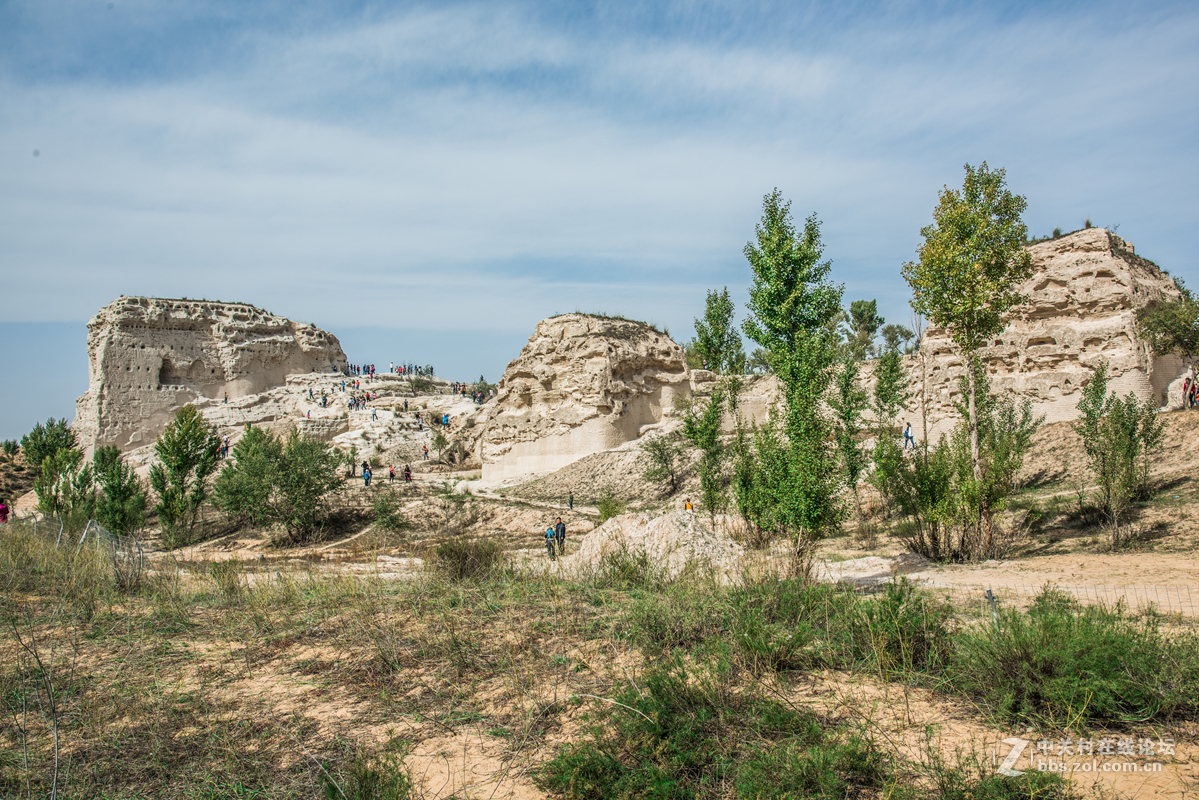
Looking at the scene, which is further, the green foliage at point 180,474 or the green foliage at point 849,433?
the green foliage at point 180,474

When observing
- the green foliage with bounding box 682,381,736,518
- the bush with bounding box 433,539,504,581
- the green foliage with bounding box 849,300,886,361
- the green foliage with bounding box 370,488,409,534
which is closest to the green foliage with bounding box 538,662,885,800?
the bush with bounding box 433,539,504,581

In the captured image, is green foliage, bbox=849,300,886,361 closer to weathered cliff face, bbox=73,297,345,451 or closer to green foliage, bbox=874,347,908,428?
green foliage, bbox=874,347,908,428

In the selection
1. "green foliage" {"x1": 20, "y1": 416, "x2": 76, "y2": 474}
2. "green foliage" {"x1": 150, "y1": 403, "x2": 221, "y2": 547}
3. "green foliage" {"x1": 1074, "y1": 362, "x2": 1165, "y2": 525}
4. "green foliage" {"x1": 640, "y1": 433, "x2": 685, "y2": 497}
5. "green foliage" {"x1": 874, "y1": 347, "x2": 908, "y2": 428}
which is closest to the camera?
"green foliage" {"x1": 1074, "y1": 362, "x2": 1165, "y2": 525}

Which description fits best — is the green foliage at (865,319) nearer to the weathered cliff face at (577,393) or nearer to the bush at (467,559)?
the weathered cliff face at (577,393)

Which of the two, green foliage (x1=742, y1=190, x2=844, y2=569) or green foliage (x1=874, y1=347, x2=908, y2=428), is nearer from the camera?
green foliage (x1=742, y1=190, x2=844, y2=569)

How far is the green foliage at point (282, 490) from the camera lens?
75.4 feet

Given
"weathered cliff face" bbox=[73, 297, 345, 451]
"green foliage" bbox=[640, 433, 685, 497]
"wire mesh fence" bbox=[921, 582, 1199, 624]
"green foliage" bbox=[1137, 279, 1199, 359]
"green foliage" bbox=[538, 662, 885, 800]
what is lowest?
"wire mesh fence" bbox=[921, 582, 1199, 624]

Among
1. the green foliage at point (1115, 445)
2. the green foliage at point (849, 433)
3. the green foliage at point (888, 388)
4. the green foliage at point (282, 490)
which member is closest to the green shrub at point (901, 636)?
the green foliage at point (1115, 445)

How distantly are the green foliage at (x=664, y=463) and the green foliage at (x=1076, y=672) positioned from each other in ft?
68.3

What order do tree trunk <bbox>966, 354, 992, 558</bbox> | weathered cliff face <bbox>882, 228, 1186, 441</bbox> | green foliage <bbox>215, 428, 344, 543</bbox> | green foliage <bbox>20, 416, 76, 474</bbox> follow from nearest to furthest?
1. tree trunk <bbox>966, 354, 992, 558</bbox>
2. weathered cliff face <bbox>882, 228, 1186, 441</bbox>
3. green foliage <bbox>215, 428, 344, 543</bbox>
4. green foliage <bbox>20, 416, 76, 474</bbox>

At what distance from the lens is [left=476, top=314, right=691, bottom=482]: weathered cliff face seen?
30797 millimetres

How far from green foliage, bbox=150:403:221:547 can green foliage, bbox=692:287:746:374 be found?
2146cm

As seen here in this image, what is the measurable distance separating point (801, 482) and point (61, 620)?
9.74 m

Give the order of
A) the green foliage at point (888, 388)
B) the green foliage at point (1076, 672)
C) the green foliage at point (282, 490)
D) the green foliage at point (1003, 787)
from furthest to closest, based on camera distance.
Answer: the green foliage at point (282, 490), the green foliage at point (888, 388), the green foliage at point (1076, 672), the green foliage at point (1003, 787)
